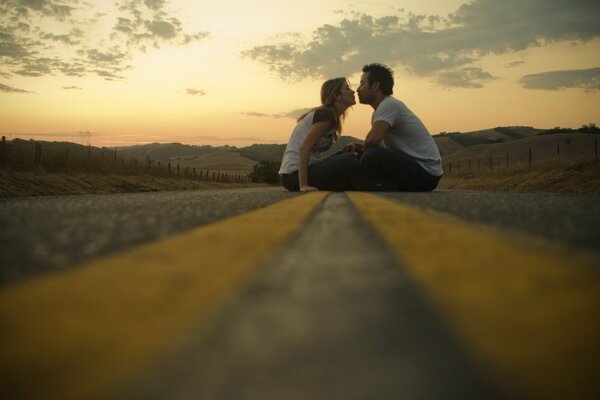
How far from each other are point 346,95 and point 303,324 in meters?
8.48

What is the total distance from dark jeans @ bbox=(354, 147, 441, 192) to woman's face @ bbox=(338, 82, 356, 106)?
1.72 meters

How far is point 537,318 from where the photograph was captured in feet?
2.35

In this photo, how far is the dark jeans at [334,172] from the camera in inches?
311

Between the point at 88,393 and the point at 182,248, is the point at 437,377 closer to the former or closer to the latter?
the point at 88,393

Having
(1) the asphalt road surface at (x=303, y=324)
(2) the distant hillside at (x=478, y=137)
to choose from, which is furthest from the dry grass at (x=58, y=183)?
(2) the distant hillside at (x=478, y=137)

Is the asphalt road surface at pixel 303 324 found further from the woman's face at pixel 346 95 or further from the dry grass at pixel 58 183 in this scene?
the dry grass at pixel 58 183

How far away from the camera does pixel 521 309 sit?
0.77 metres

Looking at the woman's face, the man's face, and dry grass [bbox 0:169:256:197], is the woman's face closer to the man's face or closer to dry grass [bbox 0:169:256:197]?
the man's face

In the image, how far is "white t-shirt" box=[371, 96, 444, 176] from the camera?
7980 millimetres

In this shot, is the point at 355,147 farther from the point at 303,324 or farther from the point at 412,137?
the point at 303,324

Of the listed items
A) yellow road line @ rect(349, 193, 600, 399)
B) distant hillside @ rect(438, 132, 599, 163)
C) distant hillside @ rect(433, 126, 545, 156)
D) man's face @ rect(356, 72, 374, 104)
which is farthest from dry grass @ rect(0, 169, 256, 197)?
distant hillside @ rect(433, 126, 545, 156)

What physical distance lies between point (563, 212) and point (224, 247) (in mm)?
2355

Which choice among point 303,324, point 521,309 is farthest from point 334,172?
point 303,324

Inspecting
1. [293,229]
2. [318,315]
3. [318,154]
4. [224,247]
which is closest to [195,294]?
[318,315]
